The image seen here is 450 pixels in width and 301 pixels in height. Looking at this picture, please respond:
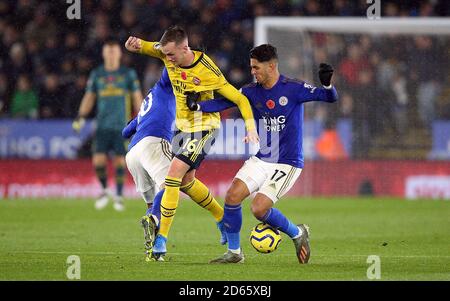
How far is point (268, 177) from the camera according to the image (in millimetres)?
9648

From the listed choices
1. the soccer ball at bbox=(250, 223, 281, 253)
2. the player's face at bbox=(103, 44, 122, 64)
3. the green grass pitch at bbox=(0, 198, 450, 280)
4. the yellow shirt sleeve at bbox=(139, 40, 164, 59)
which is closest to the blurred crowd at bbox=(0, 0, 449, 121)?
the green grass pitch at bbox=(0, 198, 450, 280)

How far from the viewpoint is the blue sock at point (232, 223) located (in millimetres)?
9555

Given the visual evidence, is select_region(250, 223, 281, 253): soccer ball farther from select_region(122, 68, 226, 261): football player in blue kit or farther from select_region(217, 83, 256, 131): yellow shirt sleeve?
select_region(217, 83, 256, 131): yellow shirt sleeve

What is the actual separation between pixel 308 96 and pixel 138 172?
6.99 ft

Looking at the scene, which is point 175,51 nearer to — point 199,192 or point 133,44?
point 133,44

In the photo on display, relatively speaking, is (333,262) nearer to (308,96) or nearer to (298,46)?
(308,96)

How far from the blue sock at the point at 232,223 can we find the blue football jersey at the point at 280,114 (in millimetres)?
579

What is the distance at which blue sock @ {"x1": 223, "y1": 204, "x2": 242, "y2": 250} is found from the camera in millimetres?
9555

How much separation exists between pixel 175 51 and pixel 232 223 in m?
1.70

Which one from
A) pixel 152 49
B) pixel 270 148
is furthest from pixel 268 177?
pixel 152 49

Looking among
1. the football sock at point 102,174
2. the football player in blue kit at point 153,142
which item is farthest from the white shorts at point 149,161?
the football sock at point 102,174

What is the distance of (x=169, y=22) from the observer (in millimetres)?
21078

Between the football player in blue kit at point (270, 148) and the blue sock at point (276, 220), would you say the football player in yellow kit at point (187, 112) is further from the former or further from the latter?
the blue sock at point (276, 220)
